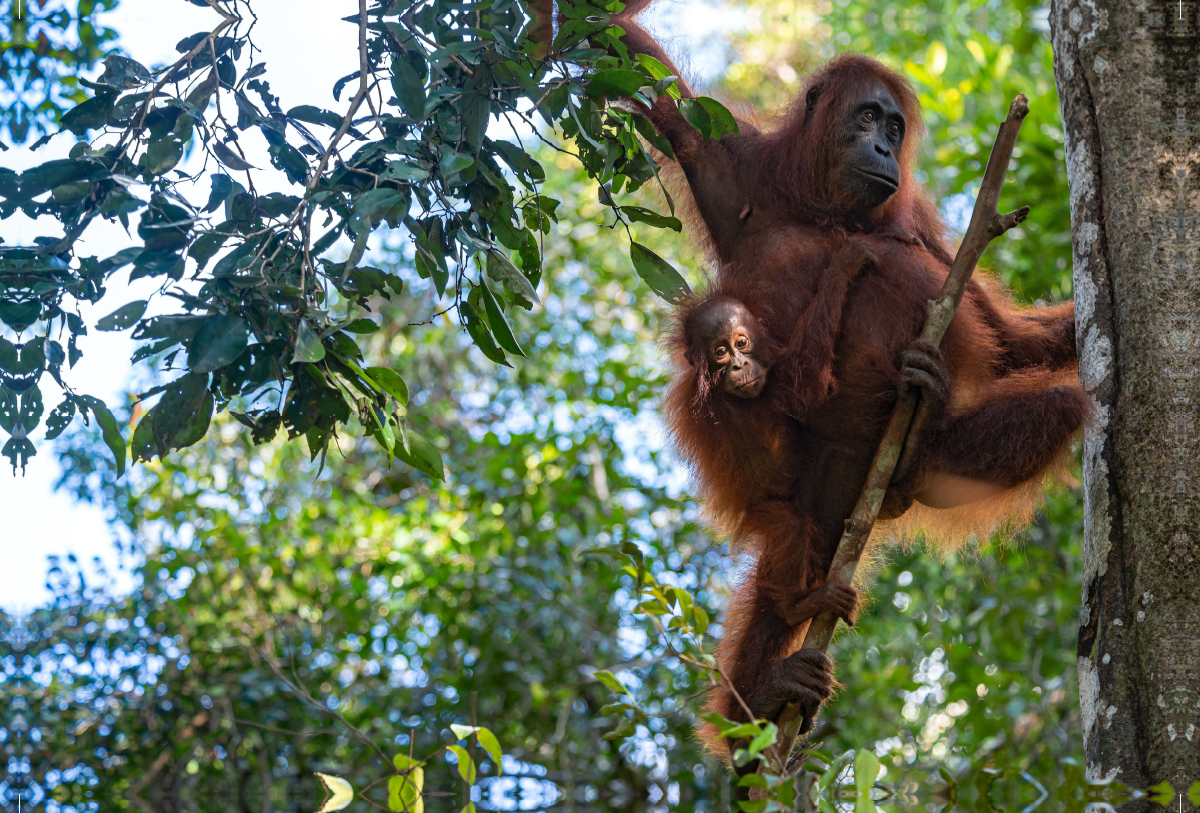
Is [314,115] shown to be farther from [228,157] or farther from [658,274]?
[658,274]

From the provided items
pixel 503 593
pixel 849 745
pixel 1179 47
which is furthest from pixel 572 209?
pixel 1179 47

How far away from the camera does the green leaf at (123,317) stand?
1856 mm

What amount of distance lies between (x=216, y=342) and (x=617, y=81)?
106 centimetres

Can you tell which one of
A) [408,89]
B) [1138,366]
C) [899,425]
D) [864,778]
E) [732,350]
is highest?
[408,89]

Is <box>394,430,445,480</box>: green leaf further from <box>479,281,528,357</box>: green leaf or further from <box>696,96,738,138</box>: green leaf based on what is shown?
<box>696,96,738,138</box>: green leaf

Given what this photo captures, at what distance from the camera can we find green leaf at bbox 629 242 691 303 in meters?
2.57

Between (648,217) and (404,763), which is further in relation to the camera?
(648,217)

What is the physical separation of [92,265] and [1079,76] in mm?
2196

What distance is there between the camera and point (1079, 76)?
220cm

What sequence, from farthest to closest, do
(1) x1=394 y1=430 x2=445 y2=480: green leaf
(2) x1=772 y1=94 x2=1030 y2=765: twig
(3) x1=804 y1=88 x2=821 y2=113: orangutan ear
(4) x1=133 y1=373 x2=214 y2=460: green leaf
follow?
(3) x1=804 y1=88 x2=821 y2=113: orangutan ear → (1) x1=394 y1=430 x2=445 y2=480: green leaf → (2) x1=772 y1=94 x2=1030 y2=765: twig → (4) x1=133 y1=373 x2=214 y2=460: green leaf

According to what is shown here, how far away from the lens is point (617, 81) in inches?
87.3

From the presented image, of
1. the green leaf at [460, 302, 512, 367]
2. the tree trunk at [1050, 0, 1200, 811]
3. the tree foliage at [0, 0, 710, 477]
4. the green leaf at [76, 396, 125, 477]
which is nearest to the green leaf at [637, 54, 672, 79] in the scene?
the tree foliage at [0, 0, 710, 477]

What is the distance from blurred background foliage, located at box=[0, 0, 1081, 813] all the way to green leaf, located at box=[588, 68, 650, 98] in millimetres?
3372

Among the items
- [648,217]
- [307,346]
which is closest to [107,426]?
[307,346]
